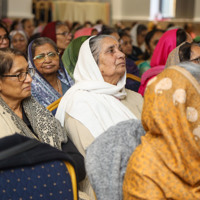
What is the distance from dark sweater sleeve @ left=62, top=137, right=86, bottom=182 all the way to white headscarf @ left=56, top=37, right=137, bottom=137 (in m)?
0.14

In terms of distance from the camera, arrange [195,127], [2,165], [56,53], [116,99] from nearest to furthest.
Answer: [195,127]
[2,165]
[116,99]
[56,53]

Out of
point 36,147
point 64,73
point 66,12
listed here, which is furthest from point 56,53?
point 66,12

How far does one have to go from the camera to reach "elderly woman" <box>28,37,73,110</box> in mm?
3406

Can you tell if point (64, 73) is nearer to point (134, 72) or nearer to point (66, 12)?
point (134, 72)

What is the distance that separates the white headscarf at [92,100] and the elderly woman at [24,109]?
0.14 meters

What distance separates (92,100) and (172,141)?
1070 millimetres

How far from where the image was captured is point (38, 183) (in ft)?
5.82

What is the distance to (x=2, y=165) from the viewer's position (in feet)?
5.58

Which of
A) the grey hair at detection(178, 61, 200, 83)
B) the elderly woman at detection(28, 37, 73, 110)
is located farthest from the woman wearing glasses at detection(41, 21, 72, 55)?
the grey hair at detection(178, 61, 200, 83)

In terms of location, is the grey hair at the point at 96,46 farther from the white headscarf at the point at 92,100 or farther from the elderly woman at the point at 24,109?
the elderly woman at the point at 24,109

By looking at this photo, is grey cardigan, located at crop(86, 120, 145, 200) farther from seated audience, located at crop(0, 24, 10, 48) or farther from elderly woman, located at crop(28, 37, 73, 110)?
seated audience, located at crop(0, 24, 10, 48)

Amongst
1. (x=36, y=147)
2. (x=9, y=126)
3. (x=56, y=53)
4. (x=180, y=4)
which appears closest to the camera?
(x=36, y=147)

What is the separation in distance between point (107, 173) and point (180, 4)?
1506cm

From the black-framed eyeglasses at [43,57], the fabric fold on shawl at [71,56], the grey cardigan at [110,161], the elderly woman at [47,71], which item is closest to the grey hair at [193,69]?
the grey cardigan at [110,161]
